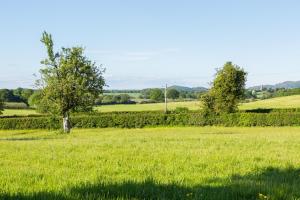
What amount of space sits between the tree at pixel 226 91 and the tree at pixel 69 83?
25593mm

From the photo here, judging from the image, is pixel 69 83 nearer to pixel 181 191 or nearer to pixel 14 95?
pixel 181 191

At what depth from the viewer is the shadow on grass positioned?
739cm

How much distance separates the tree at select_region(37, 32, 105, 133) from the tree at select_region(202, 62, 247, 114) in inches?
1008

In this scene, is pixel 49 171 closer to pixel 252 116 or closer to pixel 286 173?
pixel 286 173

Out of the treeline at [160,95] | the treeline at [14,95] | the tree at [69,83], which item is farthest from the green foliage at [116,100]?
the tree at [69,83]

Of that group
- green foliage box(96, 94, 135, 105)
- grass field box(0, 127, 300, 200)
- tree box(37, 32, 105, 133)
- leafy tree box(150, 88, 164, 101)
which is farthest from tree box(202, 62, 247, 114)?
leafy tree box(150, 88, 164, 101)

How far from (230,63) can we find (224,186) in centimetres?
7100

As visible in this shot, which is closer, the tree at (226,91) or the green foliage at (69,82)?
the green foliage at (69,82)

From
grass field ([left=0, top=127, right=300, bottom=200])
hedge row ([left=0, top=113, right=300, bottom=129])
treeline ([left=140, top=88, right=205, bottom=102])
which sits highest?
treeline ([left=140, top=88, right=205, bottom=102])

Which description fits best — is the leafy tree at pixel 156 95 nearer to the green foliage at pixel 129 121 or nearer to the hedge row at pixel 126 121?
the green foliage at pixel 129 121

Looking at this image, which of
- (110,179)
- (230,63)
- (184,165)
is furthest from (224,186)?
(230,63)

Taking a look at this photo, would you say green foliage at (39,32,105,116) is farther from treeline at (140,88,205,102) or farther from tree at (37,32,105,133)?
treeline at (140,88,205,102)

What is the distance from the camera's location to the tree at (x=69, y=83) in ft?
171

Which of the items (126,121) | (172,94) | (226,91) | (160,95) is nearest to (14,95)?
(160,95)
